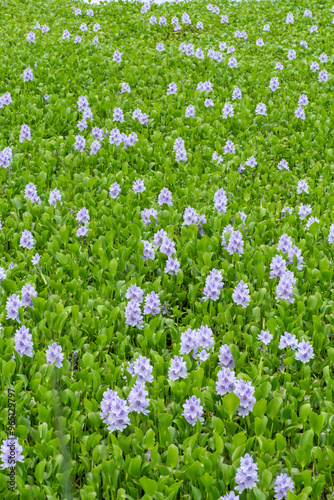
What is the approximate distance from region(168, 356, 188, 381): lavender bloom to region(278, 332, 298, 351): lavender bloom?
2.50 ft

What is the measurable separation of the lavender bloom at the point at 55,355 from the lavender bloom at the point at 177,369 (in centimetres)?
76

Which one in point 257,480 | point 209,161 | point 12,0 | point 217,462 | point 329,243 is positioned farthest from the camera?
point 12,0

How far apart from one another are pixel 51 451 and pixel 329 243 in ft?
11.1

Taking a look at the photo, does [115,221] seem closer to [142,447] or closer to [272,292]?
[272,292]

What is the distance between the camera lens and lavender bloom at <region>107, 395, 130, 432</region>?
3.15 meters

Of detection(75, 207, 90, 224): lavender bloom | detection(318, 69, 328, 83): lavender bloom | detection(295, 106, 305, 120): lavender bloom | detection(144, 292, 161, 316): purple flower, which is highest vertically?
detection(318, 69, 328, 83): lavender bloom

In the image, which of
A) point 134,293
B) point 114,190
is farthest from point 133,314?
point 114,190

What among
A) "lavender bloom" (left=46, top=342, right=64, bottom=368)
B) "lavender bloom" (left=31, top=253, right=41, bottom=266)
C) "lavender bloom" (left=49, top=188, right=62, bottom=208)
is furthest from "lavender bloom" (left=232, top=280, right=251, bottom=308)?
"lavender bloom" (left=49, top=188, right=62, bottom=208)

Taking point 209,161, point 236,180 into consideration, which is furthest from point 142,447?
point 209,161

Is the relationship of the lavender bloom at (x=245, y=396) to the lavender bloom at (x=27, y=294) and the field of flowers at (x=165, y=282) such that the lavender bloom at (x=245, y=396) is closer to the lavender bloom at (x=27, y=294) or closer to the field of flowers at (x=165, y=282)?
the field of flowers at (x=165, y=282)

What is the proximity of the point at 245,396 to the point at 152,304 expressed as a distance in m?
1.21

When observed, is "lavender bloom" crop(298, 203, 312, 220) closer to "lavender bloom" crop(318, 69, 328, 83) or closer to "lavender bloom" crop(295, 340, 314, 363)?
"lavender bloom" crop(295, 340, 314, 363)

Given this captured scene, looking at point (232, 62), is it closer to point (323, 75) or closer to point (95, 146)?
point (323, 75)

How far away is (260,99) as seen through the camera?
938 cm
